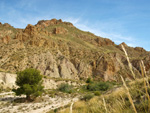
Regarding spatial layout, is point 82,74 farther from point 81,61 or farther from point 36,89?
point 36,89

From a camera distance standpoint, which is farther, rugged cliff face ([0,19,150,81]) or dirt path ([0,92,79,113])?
rugged cliff face ([0,19,150,81])

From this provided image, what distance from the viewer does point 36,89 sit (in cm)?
1506

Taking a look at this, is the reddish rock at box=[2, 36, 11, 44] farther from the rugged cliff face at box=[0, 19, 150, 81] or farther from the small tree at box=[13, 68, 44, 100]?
the small tree at box=[13, 68, 44, 100]

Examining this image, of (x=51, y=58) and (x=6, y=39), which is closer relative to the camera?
(x=6, y=39)

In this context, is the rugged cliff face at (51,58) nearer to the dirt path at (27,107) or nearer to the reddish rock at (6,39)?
the reddish rock at (6,39)

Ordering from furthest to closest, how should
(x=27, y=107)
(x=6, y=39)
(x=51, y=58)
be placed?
(x=51, y=58) → (x=6, y=39) → (x=27, y=107)

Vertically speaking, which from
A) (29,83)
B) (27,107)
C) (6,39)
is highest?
(6,39)

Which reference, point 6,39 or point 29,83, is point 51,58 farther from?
point 29,83

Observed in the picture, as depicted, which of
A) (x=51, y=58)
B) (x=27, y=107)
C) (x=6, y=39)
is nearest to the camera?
(x=27, y=107)

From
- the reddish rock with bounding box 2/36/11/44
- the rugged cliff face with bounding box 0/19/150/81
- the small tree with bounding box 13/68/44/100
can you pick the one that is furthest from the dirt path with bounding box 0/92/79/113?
the reddish rock with bounding box 2/36/11/44

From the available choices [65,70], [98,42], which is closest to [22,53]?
[65,70]

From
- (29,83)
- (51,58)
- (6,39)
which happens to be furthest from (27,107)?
(6,39)

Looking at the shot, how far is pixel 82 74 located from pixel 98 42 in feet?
117

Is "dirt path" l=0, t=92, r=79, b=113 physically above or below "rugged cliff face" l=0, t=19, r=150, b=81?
below
